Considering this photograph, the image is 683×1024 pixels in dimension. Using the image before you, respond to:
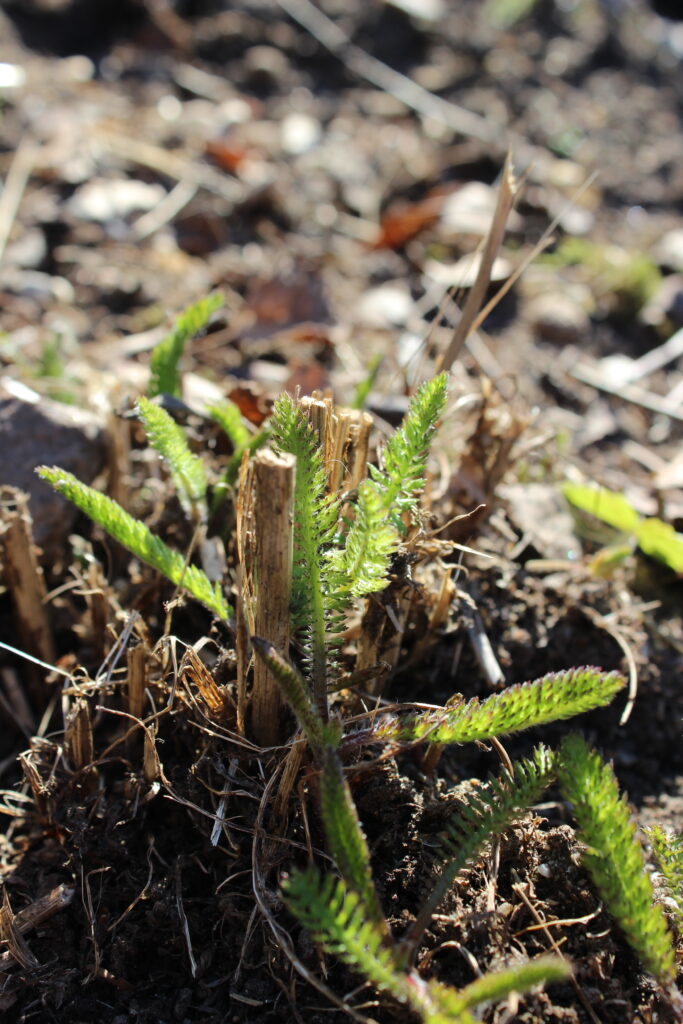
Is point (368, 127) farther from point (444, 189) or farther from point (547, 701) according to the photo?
point (547, 701)

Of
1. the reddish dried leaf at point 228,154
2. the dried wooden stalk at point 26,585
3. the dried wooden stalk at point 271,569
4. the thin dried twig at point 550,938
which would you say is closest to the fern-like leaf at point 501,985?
the thin dried twig at point 550,938

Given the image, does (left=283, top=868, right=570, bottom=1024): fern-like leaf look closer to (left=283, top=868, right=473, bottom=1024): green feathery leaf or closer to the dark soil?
(left=283, top=868, right=473, bottom=1024): green feathery leaf

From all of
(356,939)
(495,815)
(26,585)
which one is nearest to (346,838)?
(356,939)

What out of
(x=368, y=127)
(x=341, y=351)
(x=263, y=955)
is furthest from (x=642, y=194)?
(x=263, y=955)

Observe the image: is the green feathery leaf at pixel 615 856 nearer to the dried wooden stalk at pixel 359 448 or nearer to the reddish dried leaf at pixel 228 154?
the dried wooden stalk at pixel 359 448

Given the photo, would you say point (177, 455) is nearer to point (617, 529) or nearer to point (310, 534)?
point (310, 534)
